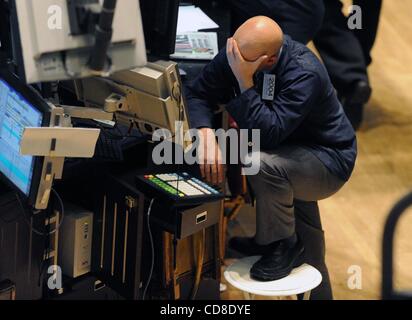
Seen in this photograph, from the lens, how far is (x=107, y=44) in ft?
7.97

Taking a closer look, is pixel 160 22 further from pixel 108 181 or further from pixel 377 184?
pixel 377 184

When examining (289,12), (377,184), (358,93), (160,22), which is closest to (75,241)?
(160,22)

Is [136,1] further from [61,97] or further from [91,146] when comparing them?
[61,97]

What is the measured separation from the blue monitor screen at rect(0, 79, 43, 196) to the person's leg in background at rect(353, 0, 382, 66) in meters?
2.76

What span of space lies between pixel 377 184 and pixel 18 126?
2.31m

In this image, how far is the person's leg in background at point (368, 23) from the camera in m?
5.15

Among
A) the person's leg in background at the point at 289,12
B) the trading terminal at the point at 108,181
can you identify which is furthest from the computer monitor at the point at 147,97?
the person's leg in background at the point at 289,12

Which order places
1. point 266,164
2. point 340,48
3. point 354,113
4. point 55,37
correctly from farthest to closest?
1. point 354,113
2. point 340,48
3. point 266,164
4. point 55,37

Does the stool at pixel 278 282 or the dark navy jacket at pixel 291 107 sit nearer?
the dark navy jacket at pixel 291 107

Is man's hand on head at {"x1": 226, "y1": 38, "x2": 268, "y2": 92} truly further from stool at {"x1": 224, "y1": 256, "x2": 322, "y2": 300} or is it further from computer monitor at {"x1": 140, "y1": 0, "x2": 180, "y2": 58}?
stool at {"x1": 224, "y1": 256, "x2": 322, "y2": 300}

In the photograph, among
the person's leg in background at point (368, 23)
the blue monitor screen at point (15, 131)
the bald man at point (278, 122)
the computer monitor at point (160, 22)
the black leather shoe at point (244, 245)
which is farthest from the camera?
the person's leg in background at point (368, 23)

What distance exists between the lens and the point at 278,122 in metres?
3.02

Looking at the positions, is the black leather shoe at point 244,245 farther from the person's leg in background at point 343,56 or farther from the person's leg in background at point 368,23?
the person's leg in background at point 368,23

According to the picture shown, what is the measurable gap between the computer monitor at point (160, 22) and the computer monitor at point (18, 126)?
1.42 ft
